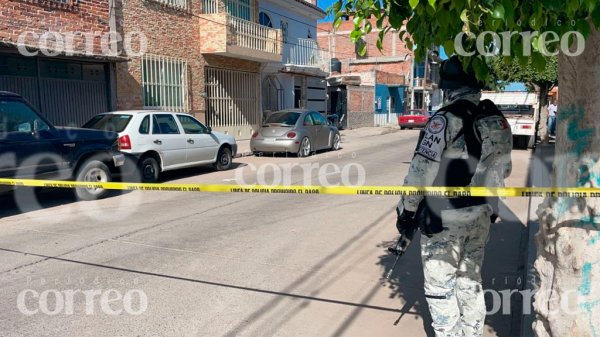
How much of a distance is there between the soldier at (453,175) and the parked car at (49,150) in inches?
244

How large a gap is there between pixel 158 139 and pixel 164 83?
7131 mm

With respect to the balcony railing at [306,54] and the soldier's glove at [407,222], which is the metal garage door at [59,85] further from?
the balcony railing at [306,54]

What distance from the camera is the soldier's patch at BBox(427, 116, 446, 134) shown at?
2.81 metres

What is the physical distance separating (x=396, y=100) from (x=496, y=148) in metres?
38.4

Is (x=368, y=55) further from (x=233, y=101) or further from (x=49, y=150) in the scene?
(x=49, y=150)

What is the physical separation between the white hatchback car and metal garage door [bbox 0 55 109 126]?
131 inches

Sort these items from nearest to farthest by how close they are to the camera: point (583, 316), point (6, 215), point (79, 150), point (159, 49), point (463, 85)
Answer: point (583, 316) → point (463, 85) → point (6, 215) → point (79, 150) → point (159, 49)

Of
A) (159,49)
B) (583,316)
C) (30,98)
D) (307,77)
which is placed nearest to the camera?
(583,316)

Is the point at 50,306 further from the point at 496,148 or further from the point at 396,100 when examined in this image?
the point at 396,100

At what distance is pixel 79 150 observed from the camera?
8.04 metres

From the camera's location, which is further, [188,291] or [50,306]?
[188,291]

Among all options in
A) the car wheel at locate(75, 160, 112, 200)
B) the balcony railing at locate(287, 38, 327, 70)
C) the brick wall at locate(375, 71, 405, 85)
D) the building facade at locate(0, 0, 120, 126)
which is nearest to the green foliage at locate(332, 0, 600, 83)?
the car wheel at locate(75, 160, 112, 200)

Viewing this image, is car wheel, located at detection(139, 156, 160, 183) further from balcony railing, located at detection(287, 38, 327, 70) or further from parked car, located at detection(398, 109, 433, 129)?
parked car, located at detection(398, 109, 433, 129)

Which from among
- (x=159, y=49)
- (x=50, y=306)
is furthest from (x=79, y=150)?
(x=159, y=49)
